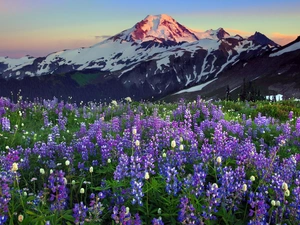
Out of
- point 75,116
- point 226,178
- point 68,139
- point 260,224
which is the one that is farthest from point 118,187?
point 75,116

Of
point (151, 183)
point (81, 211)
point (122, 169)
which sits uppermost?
point (122, 169)

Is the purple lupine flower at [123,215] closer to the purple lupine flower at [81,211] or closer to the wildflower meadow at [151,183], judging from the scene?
the wildflower meadow at [151,183]

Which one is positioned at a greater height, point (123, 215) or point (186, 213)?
point (123, 215)

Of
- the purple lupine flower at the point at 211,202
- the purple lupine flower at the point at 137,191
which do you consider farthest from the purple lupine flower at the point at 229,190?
the purple lupine flower at the point at 137,191

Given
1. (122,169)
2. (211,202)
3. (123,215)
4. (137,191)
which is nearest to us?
(123,215)

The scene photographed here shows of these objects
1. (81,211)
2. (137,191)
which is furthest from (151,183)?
(81,211)

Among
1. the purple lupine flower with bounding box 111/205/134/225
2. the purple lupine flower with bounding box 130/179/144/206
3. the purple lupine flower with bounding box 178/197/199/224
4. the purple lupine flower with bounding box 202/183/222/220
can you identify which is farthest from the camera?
the purple lupine flower with bounding box 130/179/144/206

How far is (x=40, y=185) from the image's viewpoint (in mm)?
5988

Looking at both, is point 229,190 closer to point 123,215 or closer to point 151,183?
point 151,183

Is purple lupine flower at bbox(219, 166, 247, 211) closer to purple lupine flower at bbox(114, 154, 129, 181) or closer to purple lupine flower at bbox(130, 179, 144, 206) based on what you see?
purple lupine flower at bbox(130, 179, 144, 206)

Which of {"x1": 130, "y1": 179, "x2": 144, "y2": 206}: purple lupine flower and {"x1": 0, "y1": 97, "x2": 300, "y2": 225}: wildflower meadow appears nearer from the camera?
{"x1": 0, "y1": 97, "x2": 300, "y2": 225}: wildflower meadow

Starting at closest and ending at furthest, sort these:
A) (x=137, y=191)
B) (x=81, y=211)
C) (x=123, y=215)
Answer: (x=123, y=215)
(x=81, y=211)
(x=137, y=191)

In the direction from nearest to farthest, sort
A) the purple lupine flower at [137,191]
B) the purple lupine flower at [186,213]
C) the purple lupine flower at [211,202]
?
the purple lupine flower at [186,213] → the purple lupine flower at [211,202] → the purple lupine flower at [137,191]


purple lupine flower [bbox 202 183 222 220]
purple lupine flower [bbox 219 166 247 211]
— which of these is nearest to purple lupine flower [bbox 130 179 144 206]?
purple lupine flower [bbox 202 183 222 220]
